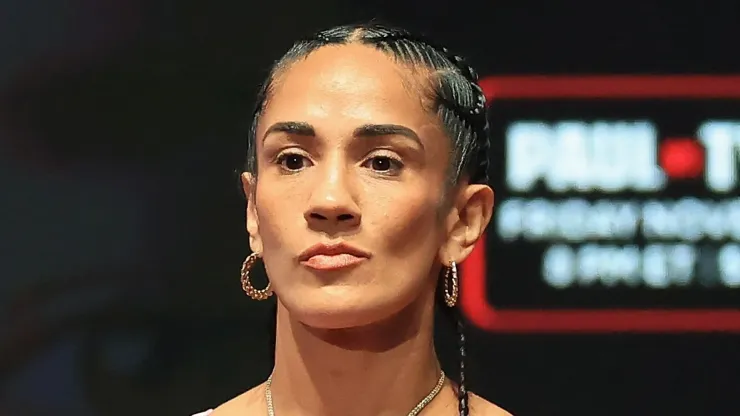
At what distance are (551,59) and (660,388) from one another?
732mm

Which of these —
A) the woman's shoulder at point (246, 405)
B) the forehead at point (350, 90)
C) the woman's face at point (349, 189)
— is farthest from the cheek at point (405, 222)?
the woman's shoulder at point (246, 405)

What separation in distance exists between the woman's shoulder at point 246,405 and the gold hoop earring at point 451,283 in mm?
326

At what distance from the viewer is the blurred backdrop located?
1842 mm

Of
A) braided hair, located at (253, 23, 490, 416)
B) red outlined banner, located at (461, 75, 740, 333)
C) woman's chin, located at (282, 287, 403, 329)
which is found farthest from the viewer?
red outlined banner, located at (461, 75, 740, 333)

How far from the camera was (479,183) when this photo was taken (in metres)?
1.34

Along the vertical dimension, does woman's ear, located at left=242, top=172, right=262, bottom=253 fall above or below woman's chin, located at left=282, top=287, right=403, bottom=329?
above

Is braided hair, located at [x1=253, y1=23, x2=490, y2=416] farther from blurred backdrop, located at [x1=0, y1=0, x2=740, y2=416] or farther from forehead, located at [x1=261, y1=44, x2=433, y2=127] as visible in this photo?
blurred backdrop, located at [x1=0, y1=0, x2=740, y2=416]

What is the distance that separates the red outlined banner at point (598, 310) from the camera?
6.03 ft

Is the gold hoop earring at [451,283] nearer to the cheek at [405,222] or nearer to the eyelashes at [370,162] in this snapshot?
the cheek at [405,222]

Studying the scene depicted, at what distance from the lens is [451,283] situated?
136 cm

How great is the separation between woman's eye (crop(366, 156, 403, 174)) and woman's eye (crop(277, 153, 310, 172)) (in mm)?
88

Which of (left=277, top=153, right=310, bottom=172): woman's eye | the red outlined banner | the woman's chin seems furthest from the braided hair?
the red outlined banner

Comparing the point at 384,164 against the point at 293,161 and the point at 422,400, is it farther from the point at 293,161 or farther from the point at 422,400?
the point at 422,400

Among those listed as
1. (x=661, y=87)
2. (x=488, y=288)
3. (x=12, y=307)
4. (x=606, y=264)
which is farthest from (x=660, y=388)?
(x=12, y=307)
